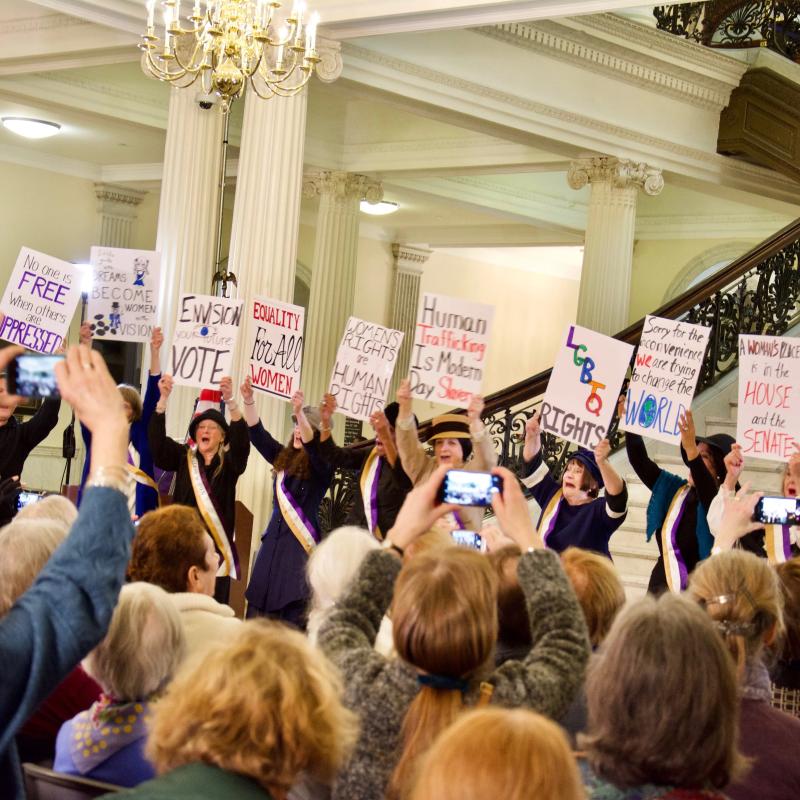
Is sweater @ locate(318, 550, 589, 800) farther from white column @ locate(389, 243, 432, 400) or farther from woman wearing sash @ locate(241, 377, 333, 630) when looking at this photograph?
white column @ locate(389, 243, 432, 400)

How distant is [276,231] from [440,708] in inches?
224

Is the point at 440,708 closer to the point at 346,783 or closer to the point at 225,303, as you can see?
the point at 346,783

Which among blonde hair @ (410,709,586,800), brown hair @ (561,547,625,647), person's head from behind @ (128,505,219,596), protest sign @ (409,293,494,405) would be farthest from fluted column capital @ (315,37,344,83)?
blonde hair @ (410,709,586,800)

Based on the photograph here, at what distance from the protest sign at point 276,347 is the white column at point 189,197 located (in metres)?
1.40

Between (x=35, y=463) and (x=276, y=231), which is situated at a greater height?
(x=276, y=231)

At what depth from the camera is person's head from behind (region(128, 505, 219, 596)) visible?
3.05 m

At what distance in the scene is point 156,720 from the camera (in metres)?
1.66

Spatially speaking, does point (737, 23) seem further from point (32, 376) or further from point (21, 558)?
point (32, 376)

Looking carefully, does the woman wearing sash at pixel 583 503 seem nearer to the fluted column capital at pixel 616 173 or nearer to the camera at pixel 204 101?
the camera at pixel 204 101

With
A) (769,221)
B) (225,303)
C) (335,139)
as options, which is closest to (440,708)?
(225,303)

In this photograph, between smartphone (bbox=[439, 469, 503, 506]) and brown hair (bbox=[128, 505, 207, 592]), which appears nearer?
smartphone (bbox=[439, 469, 503, 506])

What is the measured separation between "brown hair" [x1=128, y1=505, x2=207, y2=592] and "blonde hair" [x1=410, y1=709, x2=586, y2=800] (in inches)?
71.7

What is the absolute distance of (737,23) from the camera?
36.5ft

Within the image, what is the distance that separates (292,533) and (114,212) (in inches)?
374
